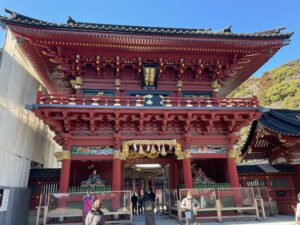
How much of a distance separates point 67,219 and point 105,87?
761 centimetres

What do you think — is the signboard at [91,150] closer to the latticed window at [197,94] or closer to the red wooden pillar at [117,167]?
the red wooden pillar at [117,167]

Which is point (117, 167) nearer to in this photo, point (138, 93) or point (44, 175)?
point (138, 93)

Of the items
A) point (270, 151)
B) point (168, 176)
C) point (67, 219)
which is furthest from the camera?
point (270, 151)

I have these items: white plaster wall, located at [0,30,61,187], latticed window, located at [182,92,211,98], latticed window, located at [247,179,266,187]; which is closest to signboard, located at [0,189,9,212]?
white plaster wall, located at [0,30,61,187]

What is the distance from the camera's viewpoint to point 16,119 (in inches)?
510

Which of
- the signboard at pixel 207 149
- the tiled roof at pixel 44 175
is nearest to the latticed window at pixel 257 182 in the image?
the signboard at pixel 207 149

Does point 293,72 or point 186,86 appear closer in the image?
point 186,86

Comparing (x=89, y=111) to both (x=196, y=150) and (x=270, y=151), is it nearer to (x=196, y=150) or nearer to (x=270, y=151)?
(x=196, y=150)

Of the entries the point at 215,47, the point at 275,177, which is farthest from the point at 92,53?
the point at 275,177

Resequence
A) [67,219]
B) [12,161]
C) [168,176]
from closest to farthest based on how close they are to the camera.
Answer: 1. [67,219]
2. [12,161]
3. [168,176]

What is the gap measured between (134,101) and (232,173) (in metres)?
6.93

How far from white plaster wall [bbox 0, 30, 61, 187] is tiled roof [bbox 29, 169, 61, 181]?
454mm

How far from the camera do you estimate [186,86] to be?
15414 mm

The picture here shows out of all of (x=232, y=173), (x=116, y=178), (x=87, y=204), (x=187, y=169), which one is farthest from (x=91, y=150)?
(x=232, y=173)
